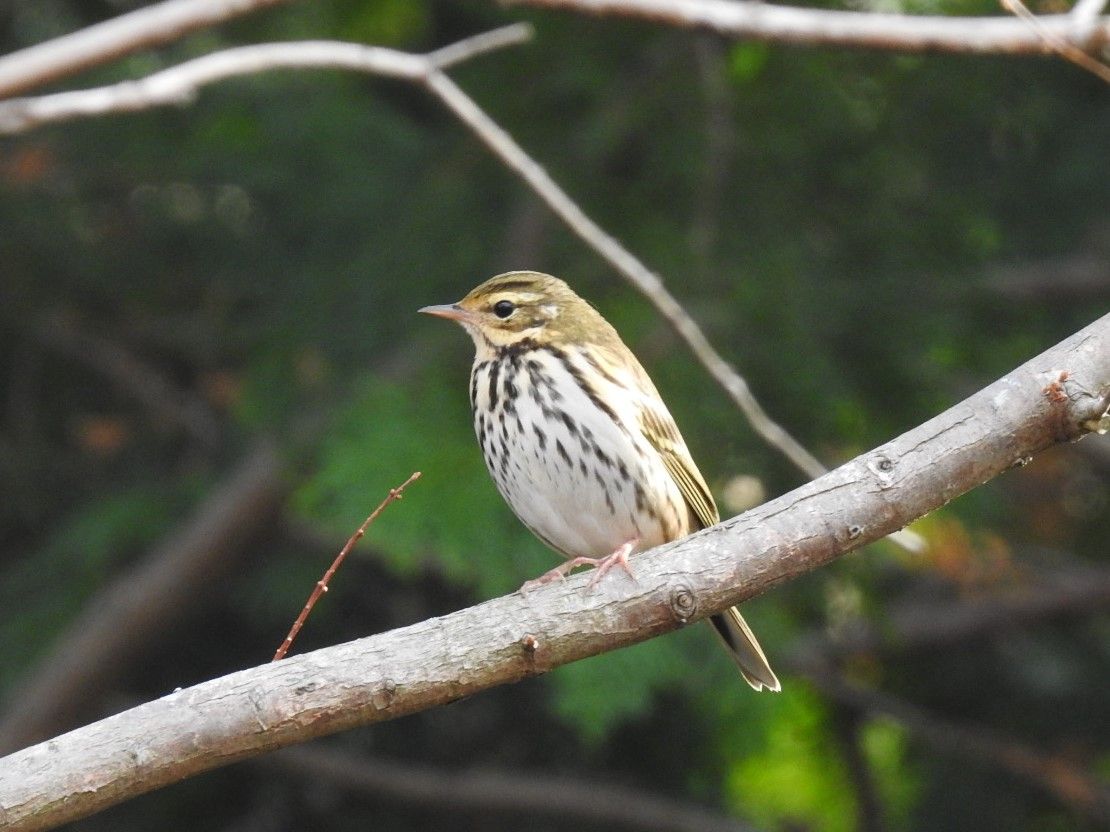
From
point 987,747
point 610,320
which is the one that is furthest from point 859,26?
point 987,747

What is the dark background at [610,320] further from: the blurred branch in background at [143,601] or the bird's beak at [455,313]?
the bird's beak at [455,313]

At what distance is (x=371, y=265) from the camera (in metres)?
6.98

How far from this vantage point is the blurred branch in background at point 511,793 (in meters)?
7.41

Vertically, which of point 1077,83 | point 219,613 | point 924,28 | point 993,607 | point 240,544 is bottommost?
point 993,607

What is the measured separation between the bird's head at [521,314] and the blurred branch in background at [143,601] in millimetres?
1931

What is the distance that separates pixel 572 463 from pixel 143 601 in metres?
2.97

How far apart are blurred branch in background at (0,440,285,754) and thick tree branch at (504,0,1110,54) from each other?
2.76 meters

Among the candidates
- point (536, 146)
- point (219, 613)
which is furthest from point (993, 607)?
point (219, 613)

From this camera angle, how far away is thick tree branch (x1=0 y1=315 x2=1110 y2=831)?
3.38 metres

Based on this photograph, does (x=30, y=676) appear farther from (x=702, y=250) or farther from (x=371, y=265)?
(x=702, y=250)

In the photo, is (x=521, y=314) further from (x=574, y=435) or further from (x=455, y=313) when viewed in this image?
(x=574, y=435)

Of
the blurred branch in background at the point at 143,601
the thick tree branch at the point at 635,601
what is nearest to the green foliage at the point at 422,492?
the blurred branch in background at the point at 143,601

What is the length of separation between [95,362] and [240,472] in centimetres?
126

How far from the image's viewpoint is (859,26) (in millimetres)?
4887
